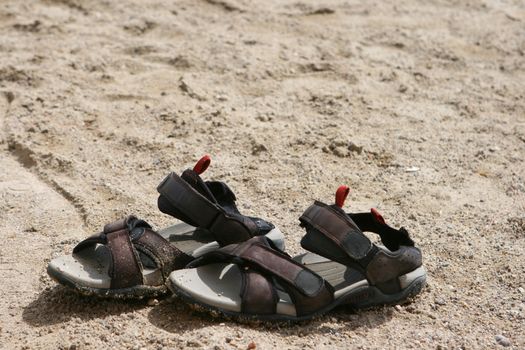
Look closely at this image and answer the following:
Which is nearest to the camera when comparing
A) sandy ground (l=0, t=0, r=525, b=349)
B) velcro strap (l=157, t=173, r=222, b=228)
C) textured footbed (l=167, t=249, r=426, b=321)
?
→ textured footbed (l=167, t=249, r=426, b=321)

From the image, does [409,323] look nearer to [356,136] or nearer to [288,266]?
[288,266]

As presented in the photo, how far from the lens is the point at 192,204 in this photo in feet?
9.29

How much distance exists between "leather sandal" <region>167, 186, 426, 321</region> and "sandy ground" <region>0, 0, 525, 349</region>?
0.07 metres

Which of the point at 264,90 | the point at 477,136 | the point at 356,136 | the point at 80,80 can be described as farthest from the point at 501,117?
the point at 80,80

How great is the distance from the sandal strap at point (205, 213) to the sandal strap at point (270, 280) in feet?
0.70

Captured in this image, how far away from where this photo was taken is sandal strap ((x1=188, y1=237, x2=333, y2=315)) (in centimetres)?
254

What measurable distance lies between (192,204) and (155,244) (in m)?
0.21

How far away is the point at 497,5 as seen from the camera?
6.02 metres

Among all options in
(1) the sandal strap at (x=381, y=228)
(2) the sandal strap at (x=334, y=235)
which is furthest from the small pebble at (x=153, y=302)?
(1) the sandal strap at (x=381, y=228)

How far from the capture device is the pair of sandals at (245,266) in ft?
8.40

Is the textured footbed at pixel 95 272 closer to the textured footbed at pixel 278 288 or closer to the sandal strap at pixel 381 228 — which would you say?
the textured footbed at pixel 278 288

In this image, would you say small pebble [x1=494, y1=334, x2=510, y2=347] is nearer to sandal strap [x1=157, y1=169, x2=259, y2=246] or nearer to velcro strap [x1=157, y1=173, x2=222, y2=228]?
sandal strap [x1=157, y1=169, x2=259, y2=246]

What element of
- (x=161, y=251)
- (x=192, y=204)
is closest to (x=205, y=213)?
(x=192, y=204)

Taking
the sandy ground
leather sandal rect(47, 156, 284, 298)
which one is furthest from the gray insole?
the sandy ground
